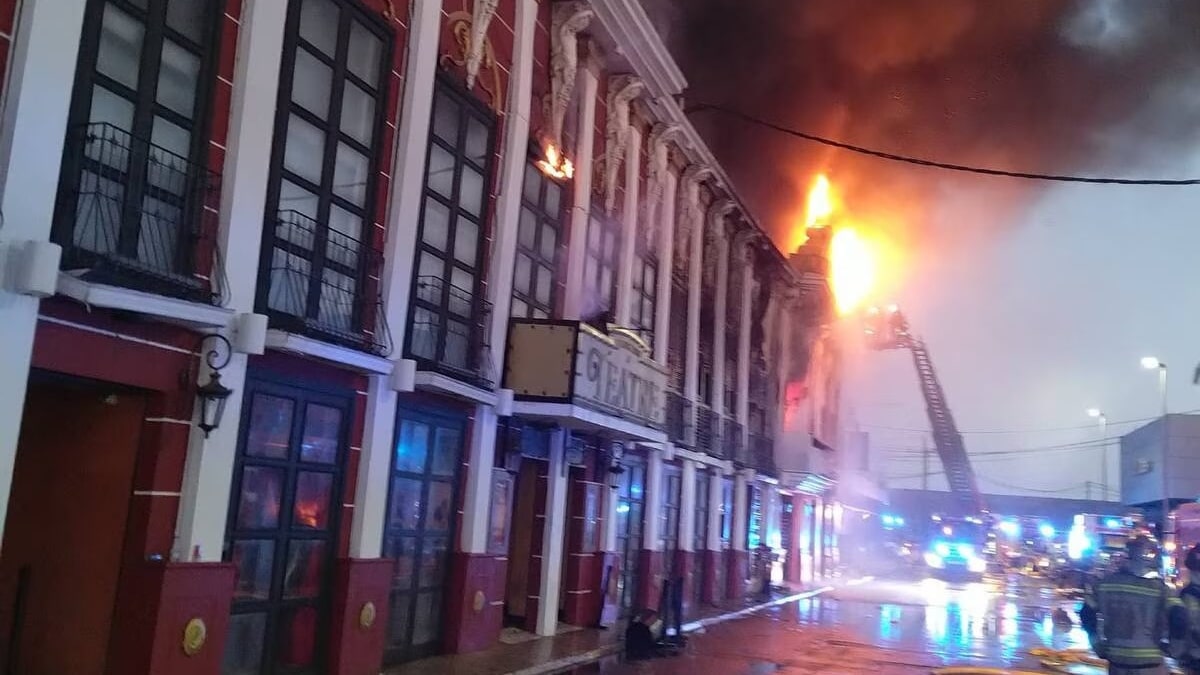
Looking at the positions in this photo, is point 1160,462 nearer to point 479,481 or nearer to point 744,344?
point 744,344

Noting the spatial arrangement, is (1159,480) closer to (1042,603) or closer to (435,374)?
(1042,603)

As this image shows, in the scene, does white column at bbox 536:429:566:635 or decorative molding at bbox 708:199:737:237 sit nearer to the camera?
white column at bbox 536:429:566:635

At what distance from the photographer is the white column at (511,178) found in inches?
539

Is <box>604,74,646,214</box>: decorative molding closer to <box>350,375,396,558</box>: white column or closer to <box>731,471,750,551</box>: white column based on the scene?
<box>350,375,396,558</box>: white column

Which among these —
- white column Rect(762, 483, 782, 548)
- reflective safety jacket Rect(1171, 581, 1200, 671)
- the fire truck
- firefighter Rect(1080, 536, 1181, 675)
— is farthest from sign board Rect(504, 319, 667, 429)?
the fire truck

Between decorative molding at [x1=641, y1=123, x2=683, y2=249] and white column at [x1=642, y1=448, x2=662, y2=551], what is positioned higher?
decorative molding at [x1=641, y1=123, x2=683, y2=249]

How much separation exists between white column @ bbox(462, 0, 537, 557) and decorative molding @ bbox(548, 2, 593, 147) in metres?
0.75

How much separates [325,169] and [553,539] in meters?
7.22

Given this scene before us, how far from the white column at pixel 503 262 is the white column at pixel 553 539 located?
1.85 metres

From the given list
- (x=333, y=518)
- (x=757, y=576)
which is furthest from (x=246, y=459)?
(x=757, y=576)

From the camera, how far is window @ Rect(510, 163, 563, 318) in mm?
14883

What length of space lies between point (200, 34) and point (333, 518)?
16.5 feet

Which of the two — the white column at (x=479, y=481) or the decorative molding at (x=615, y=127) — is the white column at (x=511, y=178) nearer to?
the white column at (x=479, y=481)

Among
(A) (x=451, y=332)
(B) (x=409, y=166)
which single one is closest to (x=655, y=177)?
(A) (x=451, y=332)
